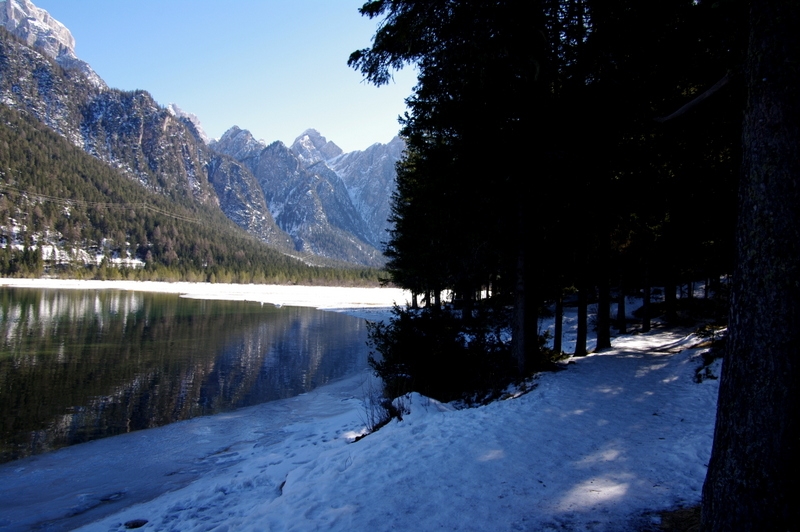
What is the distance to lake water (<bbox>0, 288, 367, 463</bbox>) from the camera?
13.0 m

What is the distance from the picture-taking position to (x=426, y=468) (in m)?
5.98

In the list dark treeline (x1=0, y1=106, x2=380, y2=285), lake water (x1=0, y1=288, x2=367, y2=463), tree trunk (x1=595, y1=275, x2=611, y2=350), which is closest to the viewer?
lake water (x1=0, y1=288, x2=367, y2=463)

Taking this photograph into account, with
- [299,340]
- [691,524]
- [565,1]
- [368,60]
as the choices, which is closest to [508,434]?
[691,524]

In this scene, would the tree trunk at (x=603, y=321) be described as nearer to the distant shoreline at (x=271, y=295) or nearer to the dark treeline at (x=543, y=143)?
the dark treeline at (x=543, y=143)

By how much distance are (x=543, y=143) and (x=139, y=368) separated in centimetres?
1873

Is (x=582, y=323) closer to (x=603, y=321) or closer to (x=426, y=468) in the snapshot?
(x=603, y=321)

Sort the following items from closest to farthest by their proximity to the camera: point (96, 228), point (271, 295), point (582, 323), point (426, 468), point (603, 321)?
point (426, 468) < point (582, 323) < point (603, 321) < point (271, 295) < point (96, 228)

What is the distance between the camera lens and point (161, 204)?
17975cm

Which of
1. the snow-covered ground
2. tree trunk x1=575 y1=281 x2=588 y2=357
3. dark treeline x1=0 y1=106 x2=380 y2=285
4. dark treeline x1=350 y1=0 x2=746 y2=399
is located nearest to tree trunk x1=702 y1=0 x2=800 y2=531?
the snow-covered ground

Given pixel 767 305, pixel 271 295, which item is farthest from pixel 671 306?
pixel 271 295

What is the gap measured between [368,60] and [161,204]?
644 feet

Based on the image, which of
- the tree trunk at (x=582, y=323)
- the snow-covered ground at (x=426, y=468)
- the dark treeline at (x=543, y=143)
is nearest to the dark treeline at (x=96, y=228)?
the snow-covered ground at (x=426, y=468)

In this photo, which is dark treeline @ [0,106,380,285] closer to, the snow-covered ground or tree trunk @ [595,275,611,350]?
the snow-covered ground

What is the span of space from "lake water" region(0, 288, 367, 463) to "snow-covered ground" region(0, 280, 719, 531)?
2091mm
